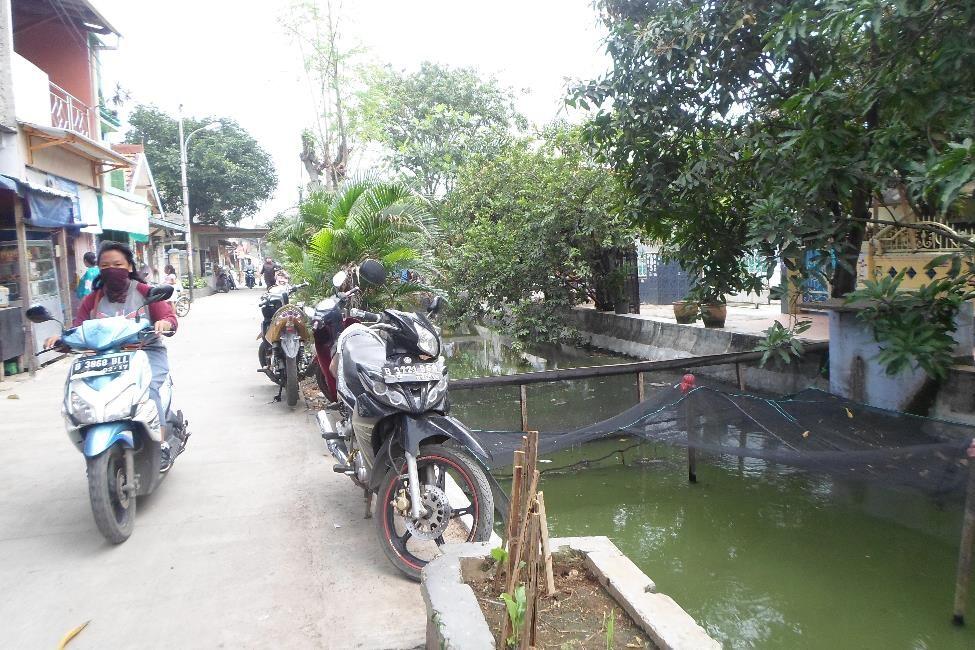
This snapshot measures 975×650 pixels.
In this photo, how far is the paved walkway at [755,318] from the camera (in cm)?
1118

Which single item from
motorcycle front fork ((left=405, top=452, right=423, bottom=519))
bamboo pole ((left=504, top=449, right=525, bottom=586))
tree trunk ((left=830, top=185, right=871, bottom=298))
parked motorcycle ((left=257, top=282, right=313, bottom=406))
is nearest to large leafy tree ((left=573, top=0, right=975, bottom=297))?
tree trunk ((left=830, top=185, right=871, bottom=298))

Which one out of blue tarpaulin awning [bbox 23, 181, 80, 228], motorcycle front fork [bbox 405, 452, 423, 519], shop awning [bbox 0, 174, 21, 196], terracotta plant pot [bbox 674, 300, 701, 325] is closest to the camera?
motorcycle front fork [bbox 405, 452, 423, 519]

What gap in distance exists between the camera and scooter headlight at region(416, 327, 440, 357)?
3.69 metres

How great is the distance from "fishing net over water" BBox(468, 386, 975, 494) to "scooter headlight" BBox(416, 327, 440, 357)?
183cm

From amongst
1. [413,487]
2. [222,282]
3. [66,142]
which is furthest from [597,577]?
[222,282]

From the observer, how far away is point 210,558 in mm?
3865

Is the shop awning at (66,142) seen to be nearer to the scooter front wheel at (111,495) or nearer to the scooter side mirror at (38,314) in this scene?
the scooter side mirror at (38,314)

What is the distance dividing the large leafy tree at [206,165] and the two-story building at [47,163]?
21.2 m

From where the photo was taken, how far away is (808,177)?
5.73 meters

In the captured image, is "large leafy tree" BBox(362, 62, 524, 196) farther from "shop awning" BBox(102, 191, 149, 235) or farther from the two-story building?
the two-story building

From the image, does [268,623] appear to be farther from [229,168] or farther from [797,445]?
[229,168]

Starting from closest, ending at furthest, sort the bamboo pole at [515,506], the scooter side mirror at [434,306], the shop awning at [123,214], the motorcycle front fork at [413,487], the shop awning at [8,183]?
the bamboo pole at [515,506] < the motorcycle front fork at [413,487] < the scooter side mirror at [434,306] < the shop awning at [8,183] < the shop awning at [123,214]

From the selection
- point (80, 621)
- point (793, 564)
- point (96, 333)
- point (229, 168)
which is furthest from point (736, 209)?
point (229, 168)

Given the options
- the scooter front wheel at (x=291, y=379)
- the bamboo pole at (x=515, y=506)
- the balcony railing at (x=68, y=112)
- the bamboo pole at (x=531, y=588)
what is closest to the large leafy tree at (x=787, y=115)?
the bamboo pole at (x=515, y=506)
